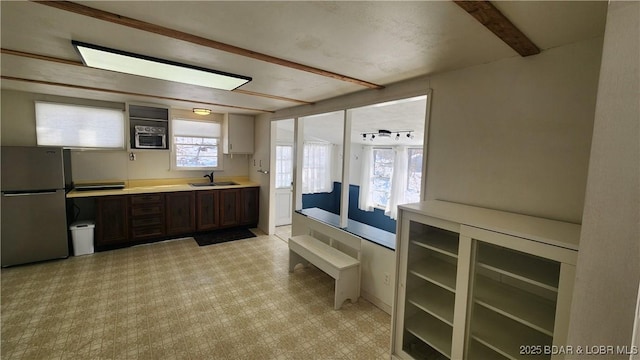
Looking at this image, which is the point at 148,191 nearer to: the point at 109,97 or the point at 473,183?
the point at 109,97

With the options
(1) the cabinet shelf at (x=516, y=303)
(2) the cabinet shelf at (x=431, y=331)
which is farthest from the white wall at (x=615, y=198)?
(2) the cabinet shelf at (x=431, y=331)

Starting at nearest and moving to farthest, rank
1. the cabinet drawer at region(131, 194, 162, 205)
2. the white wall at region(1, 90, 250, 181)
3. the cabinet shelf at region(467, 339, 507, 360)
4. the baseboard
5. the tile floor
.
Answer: the cabinet shelf at region(467, 339, 507, 360) < the tile floor < the baseboard < the white wall at region(1, 90, 250, 181) < the cabinet drawer at region(131, 194, 162, 205)

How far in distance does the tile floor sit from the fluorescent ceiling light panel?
2.16 meters

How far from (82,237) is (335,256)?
3.54 metres

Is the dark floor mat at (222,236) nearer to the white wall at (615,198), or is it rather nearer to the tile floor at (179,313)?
the tile floor at (179,313)

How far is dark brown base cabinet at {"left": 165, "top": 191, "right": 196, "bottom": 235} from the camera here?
4.43 m

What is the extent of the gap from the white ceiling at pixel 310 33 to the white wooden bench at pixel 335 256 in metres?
1.74

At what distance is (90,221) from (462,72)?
5.03 m

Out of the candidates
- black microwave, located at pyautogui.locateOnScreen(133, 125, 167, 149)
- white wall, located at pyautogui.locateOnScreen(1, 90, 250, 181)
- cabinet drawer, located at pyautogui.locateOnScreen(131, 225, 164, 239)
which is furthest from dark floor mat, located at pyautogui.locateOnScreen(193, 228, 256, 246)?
black microwave, located at pyautogui.locateOnScreen(133, 125, 167, 149)

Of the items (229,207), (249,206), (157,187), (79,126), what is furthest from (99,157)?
(249,206)

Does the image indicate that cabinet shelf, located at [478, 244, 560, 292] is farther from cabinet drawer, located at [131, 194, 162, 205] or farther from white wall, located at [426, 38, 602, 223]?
cabinet drawer, located at [131, 194, 162, 205]

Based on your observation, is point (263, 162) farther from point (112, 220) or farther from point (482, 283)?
point (482, 283)

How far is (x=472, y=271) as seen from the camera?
1.66m

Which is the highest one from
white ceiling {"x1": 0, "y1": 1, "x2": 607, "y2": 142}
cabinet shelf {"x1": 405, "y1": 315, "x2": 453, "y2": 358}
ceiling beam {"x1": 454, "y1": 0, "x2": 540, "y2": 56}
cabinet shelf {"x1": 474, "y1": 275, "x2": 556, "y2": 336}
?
white ceiling {"x1": 0, "y1": 1, "x2": 607, "y2": 142}
